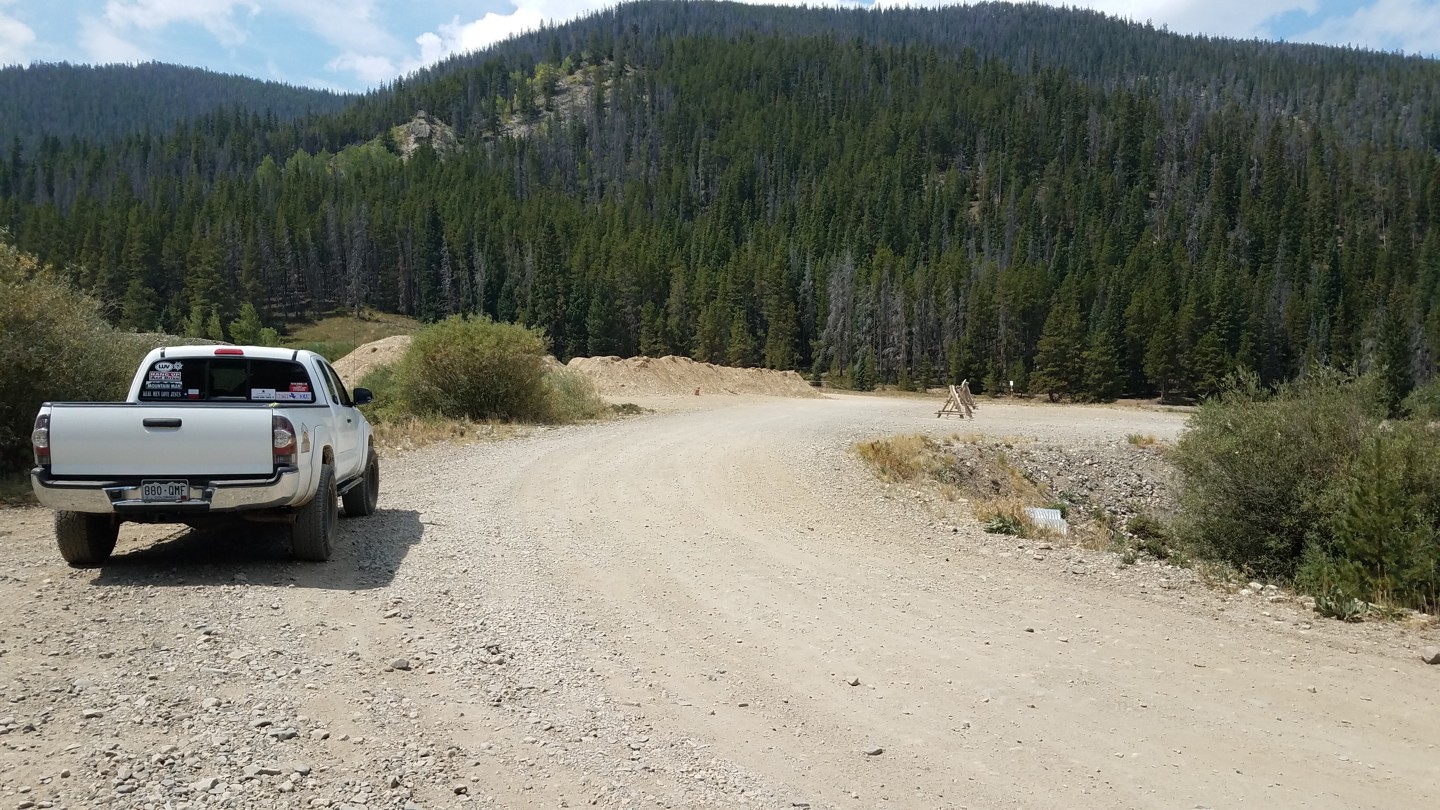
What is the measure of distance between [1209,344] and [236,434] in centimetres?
7740

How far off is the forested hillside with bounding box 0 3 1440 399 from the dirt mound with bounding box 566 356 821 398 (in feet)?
74.1

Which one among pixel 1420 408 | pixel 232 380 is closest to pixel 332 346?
pixel 232 380

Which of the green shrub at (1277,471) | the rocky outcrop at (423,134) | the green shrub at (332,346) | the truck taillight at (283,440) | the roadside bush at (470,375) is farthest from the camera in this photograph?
the rocky outcrop at (423,134)

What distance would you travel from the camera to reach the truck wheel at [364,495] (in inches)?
411

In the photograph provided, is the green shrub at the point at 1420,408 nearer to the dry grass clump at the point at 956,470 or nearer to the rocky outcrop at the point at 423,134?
the dry grass clump at the point at 956,470

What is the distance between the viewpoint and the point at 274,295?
109m

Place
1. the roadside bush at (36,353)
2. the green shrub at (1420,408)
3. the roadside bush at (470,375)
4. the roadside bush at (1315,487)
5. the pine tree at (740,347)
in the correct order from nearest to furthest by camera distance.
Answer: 1. the roadside bush at (1315,487)
2. the green shrub at (1420,408)
3. the roadside bush at (36,353)
4. the roadside bush at (470,375)
5. the pine tree at (740,347)

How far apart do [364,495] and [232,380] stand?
2161 millimetres

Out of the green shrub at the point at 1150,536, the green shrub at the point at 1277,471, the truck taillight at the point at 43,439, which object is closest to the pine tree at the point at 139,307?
the truck taillight at the point at 43,439

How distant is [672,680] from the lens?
5.53 m

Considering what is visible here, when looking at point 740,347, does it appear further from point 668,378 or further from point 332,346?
point 332,346

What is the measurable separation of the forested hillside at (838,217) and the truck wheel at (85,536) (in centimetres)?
6503

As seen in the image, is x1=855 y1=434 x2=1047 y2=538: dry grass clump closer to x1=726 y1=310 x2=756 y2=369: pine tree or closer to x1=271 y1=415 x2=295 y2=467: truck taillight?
x1=271 y1=415 x2=295 y2=467: truck taillight

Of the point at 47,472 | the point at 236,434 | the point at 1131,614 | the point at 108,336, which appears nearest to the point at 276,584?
the point at 236,434
